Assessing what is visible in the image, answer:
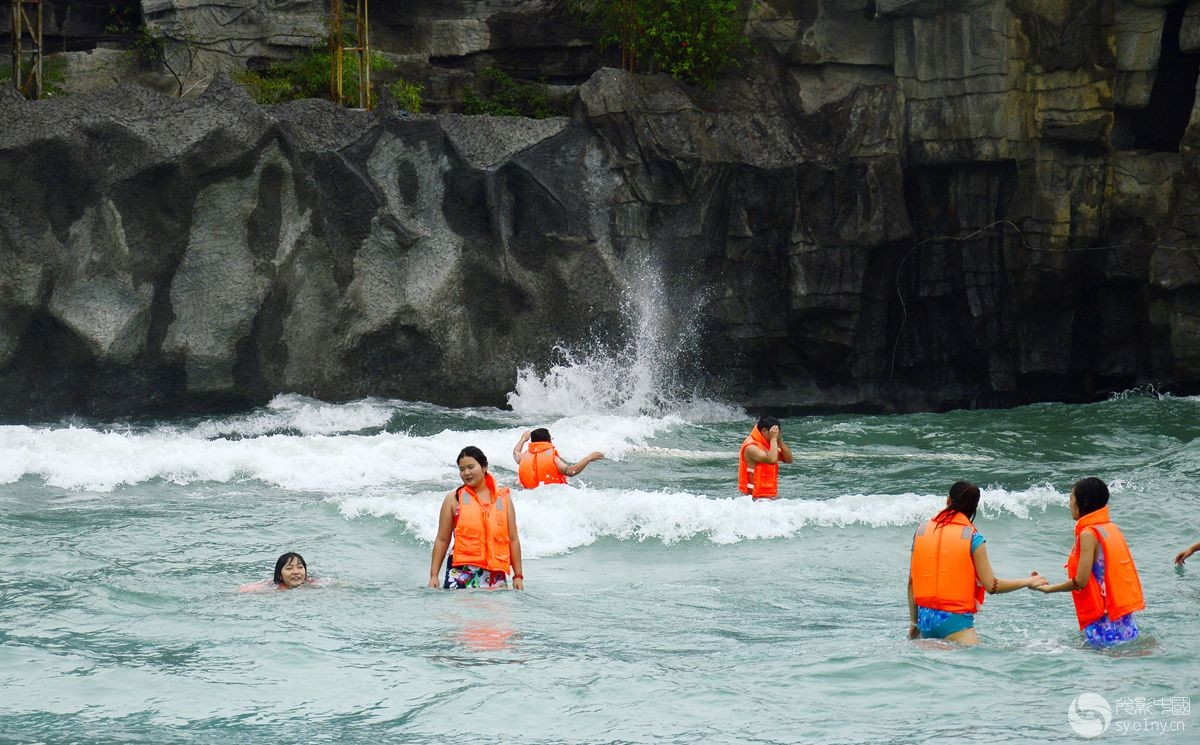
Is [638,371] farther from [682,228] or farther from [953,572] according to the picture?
[953,572]

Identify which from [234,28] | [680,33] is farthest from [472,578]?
[234,28]

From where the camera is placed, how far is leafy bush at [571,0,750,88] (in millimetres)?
23922

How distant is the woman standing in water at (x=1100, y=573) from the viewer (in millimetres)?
8039

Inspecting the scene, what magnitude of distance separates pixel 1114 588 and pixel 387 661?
429 centimetres

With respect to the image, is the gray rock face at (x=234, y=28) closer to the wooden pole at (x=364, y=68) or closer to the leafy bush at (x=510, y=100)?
the wooden pole at (x=364, y=68)

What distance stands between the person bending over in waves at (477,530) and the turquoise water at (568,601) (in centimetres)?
22

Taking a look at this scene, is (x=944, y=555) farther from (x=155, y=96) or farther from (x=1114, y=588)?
(x=155, y=96)

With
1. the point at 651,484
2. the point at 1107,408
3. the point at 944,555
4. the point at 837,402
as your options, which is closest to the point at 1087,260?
the point at 1107,408

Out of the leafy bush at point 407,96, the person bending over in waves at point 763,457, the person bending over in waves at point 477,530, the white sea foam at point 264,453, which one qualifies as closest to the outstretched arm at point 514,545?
the person bending over in waves at point 477,530

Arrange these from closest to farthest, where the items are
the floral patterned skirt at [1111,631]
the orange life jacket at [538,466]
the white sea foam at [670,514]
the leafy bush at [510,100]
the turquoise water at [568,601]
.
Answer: the turquoise water at [568,601], the floral patterned skirt at [1111,631], the white sea foam at [670,514], the orange life jacket at [538,466], the leafy bush at [510,100]

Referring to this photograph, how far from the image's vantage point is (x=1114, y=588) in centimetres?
808

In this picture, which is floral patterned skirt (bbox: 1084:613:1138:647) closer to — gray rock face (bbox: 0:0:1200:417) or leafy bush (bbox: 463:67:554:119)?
gray rock face (bbox: 0:0:1200:417)

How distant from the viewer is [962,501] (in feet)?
26.7

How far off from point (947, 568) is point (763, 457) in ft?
18.0
